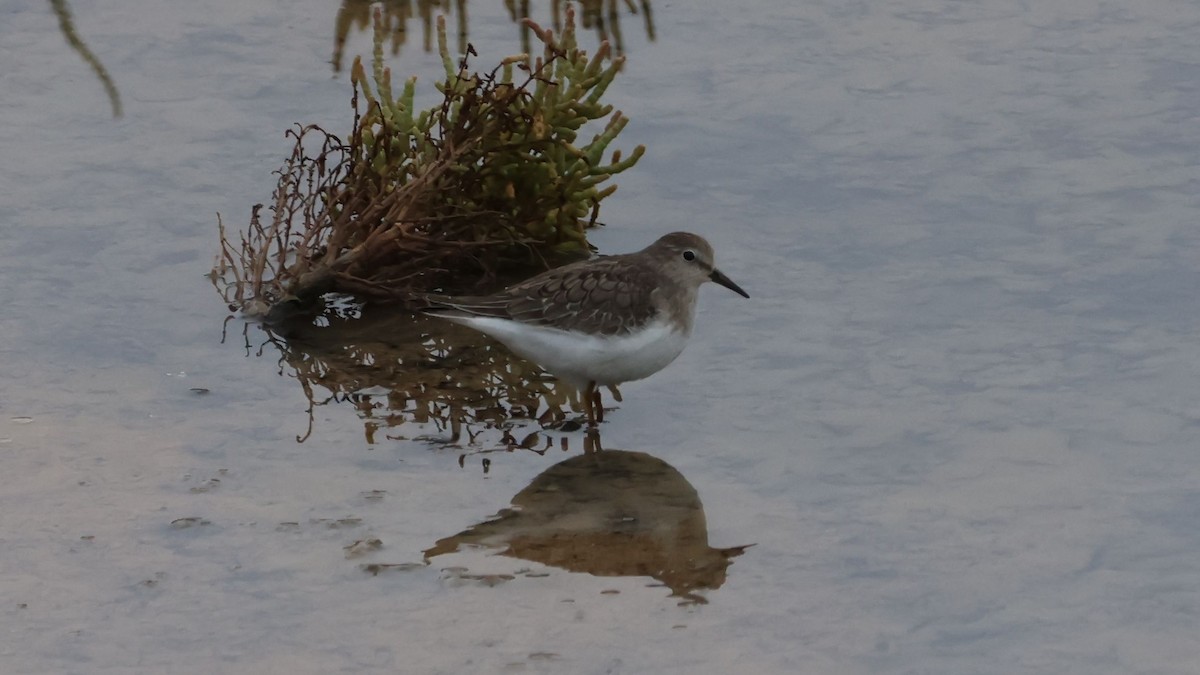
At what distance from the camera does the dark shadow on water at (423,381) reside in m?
9.45

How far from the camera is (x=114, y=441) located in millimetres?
9086

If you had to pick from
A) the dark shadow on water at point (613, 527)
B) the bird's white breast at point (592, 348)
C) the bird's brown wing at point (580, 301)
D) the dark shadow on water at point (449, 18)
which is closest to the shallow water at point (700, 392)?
the dark shadow on water at point (613, 527)

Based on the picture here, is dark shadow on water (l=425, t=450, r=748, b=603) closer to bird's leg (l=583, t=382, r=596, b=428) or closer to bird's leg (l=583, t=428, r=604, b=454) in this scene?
bird's leg (l=583, t=428, r=604, b=454)

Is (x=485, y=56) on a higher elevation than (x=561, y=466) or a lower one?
higher

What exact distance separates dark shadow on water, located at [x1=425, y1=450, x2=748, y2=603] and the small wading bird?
500 mm

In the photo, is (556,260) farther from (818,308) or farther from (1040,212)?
(1040,212)

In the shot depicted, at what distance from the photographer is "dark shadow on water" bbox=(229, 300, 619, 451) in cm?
945

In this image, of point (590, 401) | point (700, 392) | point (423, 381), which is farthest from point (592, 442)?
point (423, 381)

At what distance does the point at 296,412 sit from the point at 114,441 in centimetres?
99

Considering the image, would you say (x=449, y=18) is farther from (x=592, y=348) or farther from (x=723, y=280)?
(x=592, y=348)

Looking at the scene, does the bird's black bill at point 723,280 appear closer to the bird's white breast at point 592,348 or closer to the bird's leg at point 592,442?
the bird's white breast at point 592,348

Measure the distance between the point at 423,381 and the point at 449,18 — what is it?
5.63 m

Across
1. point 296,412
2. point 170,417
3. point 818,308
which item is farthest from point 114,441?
point 818,308

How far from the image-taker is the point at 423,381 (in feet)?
32.7
